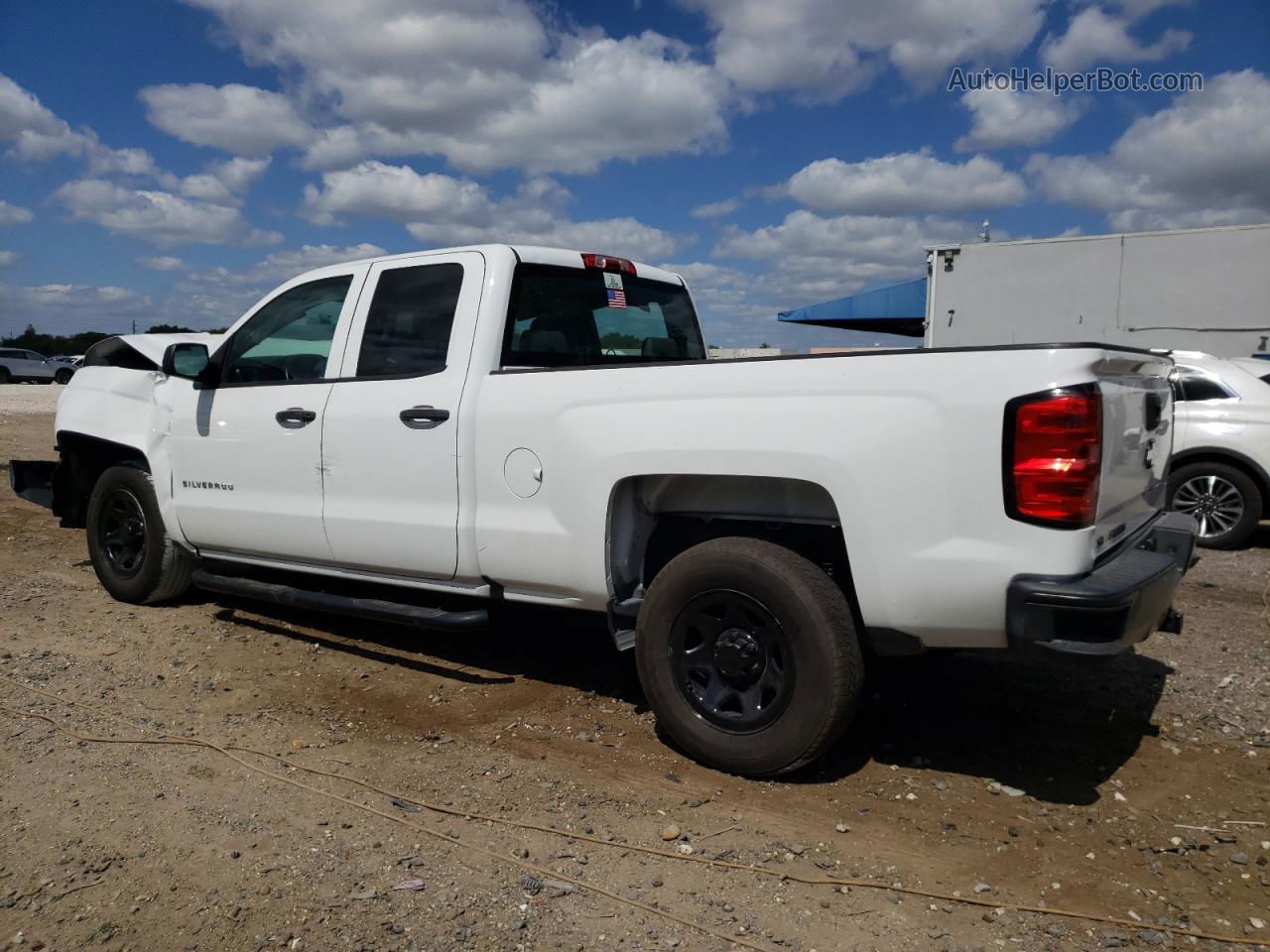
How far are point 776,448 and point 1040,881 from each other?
5.12 feet

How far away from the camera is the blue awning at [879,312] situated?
1792 centimetres

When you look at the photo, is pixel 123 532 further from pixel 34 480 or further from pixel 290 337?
pixel 290 337

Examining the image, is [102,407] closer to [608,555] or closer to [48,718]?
[48,718]

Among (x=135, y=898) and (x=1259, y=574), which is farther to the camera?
(x=1259, y=574)

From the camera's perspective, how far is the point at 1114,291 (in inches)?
490

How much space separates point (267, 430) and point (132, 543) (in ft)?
5.61

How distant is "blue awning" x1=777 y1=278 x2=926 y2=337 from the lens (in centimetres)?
1792

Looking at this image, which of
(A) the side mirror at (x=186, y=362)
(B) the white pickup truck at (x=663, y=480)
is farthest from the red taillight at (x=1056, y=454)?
(A) the side mirror at (x=186, y=362)

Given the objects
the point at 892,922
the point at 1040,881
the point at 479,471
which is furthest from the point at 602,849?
the point at 479,471

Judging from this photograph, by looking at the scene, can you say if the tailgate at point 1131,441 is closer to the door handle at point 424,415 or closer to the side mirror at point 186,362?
the door handle at point 424,415

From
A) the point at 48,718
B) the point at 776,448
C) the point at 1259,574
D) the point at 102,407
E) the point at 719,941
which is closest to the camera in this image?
the point at 719,941

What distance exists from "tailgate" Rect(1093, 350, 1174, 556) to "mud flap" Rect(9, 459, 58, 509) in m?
6.42

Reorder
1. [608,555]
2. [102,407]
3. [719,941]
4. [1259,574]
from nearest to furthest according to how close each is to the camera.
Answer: [719,941]
[608,555]
[102,407]
[1259,574]

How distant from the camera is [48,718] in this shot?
404cm
